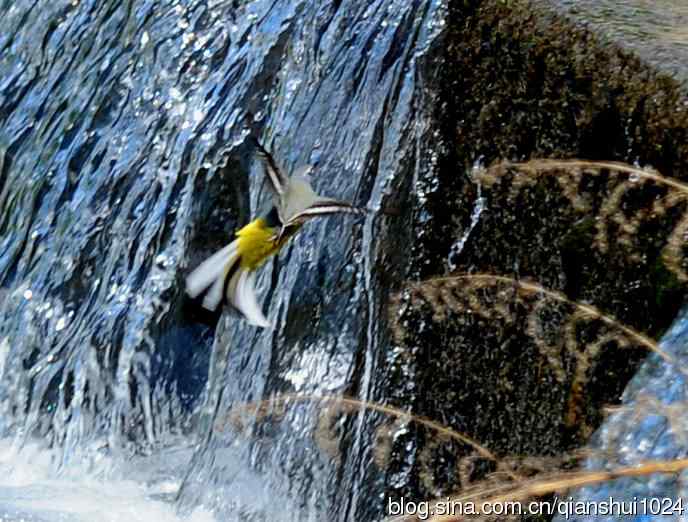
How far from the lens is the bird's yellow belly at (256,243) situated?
6.62 ft

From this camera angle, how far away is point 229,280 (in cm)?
206

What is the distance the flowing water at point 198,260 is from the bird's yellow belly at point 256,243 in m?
0.59

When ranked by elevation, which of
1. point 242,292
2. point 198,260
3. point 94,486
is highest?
point 242,292

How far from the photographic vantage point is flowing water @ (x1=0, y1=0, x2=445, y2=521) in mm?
2615

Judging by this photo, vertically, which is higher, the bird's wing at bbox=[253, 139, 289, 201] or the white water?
the bird's wing at bbox=[253, 139, 289, 201]

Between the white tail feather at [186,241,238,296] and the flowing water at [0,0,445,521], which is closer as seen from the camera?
the white tail feather at [186,241,238,296]

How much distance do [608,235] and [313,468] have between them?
81cm

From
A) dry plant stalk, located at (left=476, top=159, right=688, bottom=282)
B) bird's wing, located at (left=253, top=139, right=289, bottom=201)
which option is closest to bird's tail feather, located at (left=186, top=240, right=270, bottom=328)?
bird's wing, located at (left=253, top=139, right=289, bottom=201)

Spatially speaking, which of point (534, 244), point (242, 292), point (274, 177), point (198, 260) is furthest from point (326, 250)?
point (274, 177)

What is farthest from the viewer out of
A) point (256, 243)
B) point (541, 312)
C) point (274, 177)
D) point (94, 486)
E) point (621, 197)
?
point (94, 486)

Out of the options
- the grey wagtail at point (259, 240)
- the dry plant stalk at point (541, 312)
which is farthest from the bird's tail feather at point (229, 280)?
the dry plant stalk at point (541, 312)

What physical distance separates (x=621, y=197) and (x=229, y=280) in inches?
26.6

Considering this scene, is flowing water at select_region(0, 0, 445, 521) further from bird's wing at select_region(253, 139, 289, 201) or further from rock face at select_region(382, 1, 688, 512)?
bird's wing at select_region(253, 139, 289, 201)

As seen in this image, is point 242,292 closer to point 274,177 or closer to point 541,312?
point 274,177
